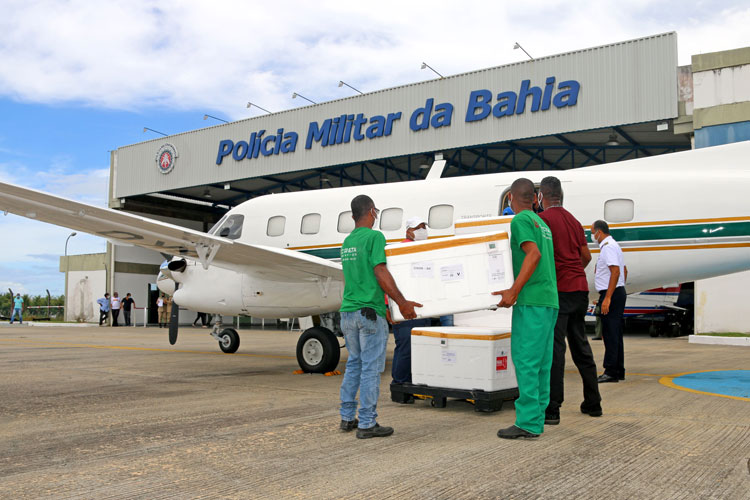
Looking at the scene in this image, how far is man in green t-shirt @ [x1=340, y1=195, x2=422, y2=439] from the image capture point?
532 centimetres

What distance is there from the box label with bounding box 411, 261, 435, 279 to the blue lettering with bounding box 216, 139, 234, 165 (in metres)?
28.2

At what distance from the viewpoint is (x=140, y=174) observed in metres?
36.6

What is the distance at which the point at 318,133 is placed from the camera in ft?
96.1

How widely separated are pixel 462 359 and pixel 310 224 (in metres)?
6.01

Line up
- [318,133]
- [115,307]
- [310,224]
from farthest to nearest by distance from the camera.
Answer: [115,307] < [318,133] < [310,224]

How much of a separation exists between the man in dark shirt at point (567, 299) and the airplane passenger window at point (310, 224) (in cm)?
619

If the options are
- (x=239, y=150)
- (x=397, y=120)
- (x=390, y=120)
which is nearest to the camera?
(x=397, y=120)

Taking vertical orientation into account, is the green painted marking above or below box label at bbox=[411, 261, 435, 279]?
above

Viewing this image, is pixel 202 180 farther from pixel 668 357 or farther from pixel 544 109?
pixel 668 357

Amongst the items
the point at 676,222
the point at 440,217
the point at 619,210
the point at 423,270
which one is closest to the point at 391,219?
the point at 440,217

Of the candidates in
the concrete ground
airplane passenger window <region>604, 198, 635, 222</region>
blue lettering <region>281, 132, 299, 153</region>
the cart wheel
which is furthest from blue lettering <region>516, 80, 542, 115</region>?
the cart wheel

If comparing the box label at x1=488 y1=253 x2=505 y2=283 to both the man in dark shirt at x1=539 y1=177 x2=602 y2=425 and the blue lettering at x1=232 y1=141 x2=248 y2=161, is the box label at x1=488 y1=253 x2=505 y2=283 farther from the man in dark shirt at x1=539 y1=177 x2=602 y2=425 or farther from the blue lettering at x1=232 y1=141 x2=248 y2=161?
the blue lettering at x1=232 y1=141 x2=248 y2=161

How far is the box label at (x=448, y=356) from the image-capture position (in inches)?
263

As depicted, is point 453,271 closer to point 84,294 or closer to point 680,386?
point 680,386
